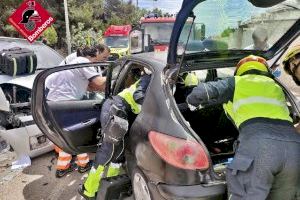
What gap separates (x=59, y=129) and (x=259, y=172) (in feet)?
7.37

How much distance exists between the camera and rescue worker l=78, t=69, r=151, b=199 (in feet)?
10.2

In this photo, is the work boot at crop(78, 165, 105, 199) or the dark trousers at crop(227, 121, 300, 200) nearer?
the dark trousers at crop(227, 121, 300, 200)

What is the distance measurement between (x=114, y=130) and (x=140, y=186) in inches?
22.2

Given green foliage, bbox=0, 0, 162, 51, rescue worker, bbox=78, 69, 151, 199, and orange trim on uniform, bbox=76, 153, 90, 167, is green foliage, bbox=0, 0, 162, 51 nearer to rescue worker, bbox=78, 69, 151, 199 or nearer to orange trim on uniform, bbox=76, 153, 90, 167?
orange trim on uniform, bbox=76, 153, 90, 167

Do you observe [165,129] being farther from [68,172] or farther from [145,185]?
[68,172]

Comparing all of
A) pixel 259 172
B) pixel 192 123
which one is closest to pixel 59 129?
pixel 192 123

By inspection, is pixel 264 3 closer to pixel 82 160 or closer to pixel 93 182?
pixel 93 182

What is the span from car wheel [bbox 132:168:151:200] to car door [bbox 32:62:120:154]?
3.92 feet

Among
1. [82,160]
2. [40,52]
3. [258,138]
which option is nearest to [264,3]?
[258,138]

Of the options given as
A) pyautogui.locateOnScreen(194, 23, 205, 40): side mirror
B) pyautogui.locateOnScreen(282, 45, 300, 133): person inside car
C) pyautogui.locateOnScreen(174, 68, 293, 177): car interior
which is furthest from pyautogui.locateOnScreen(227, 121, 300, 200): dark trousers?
pyautogui.locateOnScreen(174, 68, 293, 177): car interior

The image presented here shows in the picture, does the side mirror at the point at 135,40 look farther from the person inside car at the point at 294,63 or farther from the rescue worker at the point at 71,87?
the person inside car at the point at 294,63

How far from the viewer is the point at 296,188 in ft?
7.55

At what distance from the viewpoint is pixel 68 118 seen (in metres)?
4.22

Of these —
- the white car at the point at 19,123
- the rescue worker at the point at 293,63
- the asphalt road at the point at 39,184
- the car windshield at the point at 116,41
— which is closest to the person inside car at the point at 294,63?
the rescue worker at the point at 293,63
